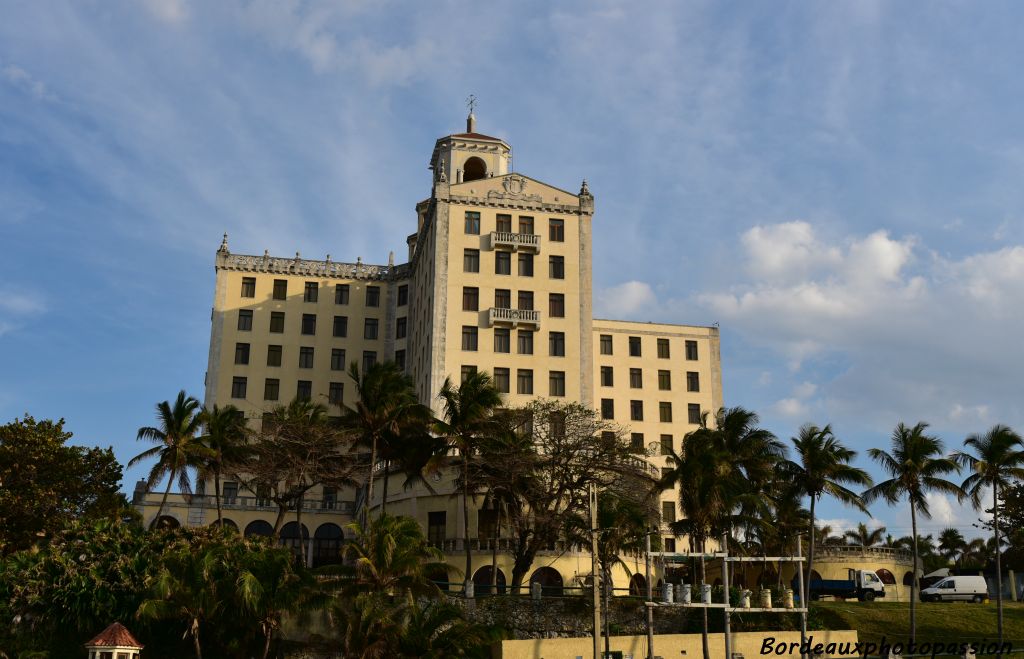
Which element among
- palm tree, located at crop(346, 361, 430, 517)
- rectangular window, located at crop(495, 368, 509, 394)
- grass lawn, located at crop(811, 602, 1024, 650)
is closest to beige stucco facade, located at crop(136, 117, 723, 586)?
rectangular window, located at crop(495, 368, 509, 394)

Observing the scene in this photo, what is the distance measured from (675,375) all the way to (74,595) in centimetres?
5410

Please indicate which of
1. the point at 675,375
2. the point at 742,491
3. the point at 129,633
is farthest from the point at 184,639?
the point at 675,375

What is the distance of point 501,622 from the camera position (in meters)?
48.2

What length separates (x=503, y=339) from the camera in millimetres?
70438

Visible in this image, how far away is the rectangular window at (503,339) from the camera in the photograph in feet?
230

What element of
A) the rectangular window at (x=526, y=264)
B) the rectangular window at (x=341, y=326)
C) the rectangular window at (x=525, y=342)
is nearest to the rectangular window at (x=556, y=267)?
the rectangular window at (x=526, y=264)

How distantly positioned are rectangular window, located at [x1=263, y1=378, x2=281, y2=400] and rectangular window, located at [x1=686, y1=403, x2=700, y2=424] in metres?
34.2

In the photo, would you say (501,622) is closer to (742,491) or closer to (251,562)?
(251,562)

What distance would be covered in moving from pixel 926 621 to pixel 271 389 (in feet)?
170

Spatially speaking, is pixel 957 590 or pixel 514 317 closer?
pixel 957 590

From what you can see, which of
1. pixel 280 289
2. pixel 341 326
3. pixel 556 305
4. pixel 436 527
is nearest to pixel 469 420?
pixel 436 527

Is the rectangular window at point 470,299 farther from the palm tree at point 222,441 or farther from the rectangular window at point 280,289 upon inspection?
the rectangular window at point 280,289

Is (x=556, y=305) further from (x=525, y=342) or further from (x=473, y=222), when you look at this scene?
(x=473, y=222)

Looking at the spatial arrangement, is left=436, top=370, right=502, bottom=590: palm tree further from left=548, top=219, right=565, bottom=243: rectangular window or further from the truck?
the truck
